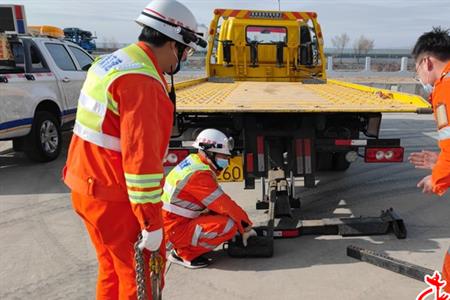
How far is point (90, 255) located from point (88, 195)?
6.65ft

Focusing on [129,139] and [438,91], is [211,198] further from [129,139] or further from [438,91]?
[438,91]

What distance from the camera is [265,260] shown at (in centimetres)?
370

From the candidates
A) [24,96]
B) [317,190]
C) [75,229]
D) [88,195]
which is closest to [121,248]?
[88,195]

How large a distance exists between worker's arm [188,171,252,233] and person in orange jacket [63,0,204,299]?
1.36m

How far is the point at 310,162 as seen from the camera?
4.34 meters

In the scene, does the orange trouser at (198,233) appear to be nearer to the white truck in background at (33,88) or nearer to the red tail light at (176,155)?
Result: the red tail light at (176,155)

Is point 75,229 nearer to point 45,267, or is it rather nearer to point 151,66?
point 45,267

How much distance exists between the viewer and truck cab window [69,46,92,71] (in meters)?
8.27

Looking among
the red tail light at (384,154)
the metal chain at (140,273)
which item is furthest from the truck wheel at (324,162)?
the metal chain at (140,273)

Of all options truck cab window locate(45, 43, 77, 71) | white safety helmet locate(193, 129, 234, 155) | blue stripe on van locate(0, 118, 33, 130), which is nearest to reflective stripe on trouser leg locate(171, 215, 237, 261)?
white safety helmet locate(193, 129, 234, 155)

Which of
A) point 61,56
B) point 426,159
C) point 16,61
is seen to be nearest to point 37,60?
point 16,61

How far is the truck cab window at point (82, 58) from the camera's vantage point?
8273mm

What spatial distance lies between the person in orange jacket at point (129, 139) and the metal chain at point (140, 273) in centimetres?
5

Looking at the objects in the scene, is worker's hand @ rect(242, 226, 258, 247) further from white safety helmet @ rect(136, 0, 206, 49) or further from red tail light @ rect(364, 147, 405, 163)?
white safety helmet @ rect(136, 0, 206, 49)
